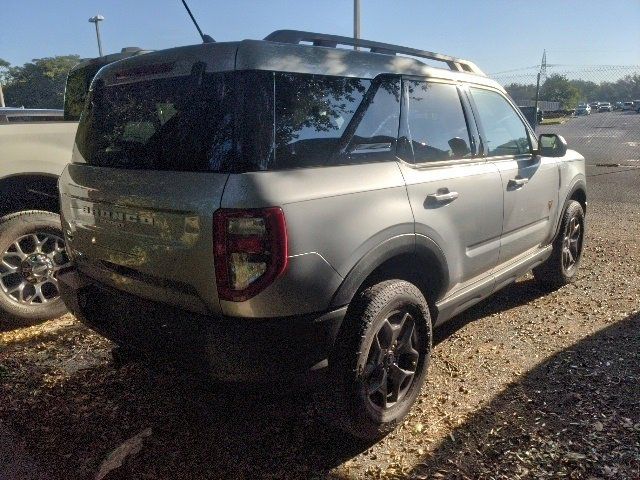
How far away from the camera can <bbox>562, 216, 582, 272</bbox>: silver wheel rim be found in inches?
179

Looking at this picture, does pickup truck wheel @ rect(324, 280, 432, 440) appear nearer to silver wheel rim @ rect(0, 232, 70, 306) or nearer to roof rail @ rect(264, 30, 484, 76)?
roof rail @ rect(264, 30, 484, 76)

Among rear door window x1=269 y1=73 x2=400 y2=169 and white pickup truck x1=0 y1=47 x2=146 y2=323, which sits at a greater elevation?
rear door window x1=269 y1=73 x2=400 y2=169

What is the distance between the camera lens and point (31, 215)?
386 cm

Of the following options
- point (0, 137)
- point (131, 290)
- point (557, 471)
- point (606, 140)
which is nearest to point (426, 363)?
point (557, 471)

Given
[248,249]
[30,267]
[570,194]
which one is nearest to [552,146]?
[570,194]

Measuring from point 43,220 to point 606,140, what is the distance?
23.4 m

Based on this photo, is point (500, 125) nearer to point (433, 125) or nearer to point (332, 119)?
point (433, 125)

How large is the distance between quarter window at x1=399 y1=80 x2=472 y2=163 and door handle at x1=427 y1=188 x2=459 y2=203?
0.20 meters

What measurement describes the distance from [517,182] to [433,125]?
3.12ft

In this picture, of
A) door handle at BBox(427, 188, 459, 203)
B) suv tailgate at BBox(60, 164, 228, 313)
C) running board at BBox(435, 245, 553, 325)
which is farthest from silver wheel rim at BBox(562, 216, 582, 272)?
suv tailgate at BBox(60, 164, 228, 313)

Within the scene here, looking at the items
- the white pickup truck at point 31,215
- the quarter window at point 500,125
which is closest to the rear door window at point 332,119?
the quarter window at point 500,125

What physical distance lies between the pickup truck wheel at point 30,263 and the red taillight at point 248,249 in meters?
2.40

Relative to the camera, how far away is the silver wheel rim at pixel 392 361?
2.45m

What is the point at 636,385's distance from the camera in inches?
A: 118
